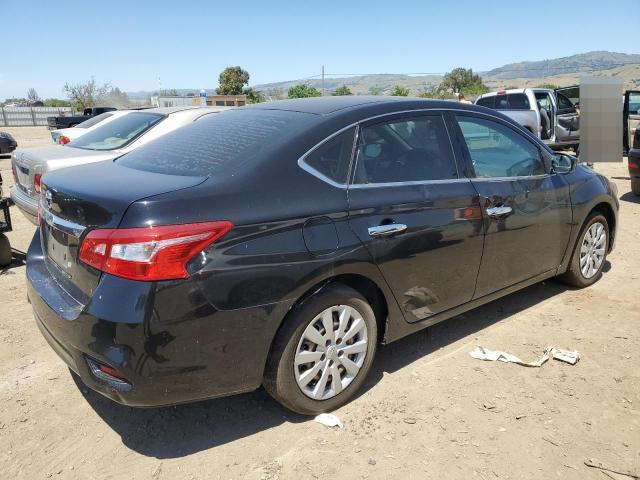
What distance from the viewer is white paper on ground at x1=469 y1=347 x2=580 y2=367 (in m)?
3.50

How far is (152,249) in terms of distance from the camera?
7.29ft

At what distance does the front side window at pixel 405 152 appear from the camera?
9.80ft

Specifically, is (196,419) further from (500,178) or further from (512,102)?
(512,102)

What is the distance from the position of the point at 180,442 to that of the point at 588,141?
9386 mm

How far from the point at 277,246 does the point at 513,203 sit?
200cm

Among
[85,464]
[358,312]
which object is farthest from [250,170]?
[85,464]

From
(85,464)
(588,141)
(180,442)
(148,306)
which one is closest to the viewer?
(148,306)

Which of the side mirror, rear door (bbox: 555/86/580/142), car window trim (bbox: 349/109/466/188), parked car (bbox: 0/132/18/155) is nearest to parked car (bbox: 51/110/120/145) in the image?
car window trim (bbox: 349/109/466/188)

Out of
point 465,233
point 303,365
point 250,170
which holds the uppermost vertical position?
point 250,170

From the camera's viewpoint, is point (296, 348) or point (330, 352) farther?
point (330, 352)

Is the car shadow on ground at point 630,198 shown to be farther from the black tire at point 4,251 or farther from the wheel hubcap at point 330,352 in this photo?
the black tire at point 4,251

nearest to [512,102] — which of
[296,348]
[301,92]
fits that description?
[296,348]

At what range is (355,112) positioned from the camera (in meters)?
3.04

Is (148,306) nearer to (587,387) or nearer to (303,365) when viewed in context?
(303,365)
